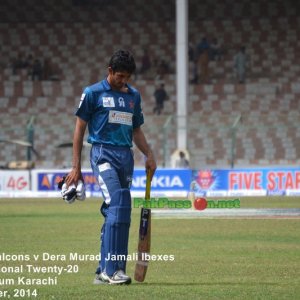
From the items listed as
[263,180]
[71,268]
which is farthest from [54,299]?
[263,180]

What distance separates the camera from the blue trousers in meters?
10.5

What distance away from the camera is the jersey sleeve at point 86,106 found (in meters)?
10.7

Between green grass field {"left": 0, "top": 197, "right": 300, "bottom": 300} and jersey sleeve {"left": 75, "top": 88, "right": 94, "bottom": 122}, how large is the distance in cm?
164

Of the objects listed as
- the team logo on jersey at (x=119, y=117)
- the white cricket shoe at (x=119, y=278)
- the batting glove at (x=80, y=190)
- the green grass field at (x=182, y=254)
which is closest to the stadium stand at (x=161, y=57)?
the green grass field at (x=182, y=254)

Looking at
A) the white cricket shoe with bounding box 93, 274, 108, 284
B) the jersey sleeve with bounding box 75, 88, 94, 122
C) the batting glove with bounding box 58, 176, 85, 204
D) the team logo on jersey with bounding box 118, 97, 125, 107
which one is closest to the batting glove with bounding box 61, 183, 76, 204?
the batting glove with bounding box 58, 176, 85, 204

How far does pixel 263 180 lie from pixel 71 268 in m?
22.3

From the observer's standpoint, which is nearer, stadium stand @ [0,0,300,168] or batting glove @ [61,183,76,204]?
batting glove @ [61,183,76,204]

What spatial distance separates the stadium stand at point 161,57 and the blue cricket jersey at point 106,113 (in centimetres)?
2895

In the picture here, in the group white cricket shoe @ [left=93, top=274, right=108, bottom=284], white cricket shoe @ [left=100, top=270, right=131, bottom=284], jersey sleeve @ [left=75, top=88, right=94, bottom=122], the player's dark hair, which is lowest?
white cricket shoe @ [left=93, top=274, right=108, bottom=284]

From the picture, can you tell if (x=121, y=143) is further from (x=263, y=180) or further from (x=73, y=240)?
(x=263, y=180)

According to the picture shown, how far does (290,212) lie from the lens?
80.4 feet

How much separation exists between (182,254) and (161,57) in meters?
32.5

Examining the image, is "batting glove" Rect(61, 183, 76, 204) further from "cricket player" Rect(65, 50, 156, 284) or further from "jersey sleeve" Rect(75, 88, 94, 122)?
"jersey sleeve" Rect(75, 88, 94, 122)

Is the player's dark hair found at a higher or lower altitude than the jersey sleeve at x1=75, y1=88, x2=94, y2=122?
higher
